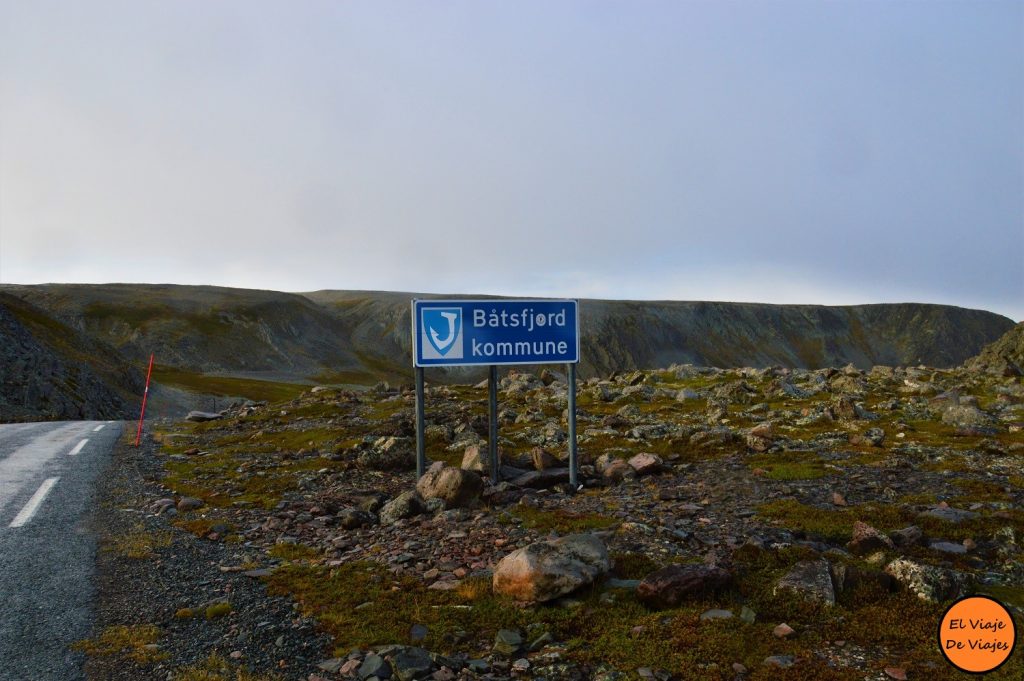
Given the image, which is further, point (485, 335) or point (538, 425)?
point (538, 425)

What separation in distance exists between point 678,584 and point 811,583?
6.08 ft

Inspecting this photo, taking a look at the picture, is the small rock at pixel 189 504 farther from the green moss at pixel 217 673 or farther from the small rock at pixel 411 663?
the small rock at pixel 411 663

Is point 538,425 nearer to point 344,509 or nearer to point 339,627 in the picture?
point 344,509

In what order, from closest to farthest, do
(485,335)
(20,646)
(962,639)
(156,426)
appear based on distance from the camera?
1. (962,639)
2. (20,646)
3. (485,335)
4. (156,426)

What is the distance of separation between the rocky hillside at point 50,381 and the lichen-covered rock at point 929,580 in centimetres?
5498

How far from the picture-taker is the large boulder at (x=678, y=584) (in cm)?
843

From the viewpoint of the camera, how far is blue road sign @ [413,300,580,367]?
634 inches

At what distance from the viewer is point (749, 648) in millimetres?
7207

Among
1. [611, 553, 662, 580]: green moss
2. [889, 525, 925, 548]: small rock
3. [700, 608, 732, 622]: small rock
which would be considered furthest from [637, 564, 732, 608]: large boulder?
[889, 525, 925, 548]: small rock

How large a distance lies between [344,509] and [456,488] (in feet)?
9.12

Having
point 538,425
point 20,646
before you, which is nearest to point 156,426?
point 538,425

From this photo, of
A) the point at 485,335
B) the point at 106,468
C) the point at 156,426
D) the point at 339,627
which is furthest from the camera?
the point at 156,426

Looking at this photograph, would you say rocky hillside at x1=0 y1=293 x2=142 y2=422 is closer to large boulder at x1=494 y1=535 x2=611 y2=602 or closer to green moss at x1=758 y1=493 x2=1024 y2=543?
large boulder at x1=494 y1=535 x2=611 y2=602

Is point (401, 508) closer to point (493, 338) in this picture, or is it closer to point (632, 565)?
point (493, 338)
